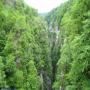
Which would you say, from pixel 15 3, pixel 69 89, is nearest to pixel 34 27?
pixel 15 3

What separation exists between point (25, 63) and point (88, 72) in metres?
38.3

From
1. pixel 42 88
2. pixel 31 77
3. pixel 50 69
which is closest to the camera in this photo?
pixel 31 77

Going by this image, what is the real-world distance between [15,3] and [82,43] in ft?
171

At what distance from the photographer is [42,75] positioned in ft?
271

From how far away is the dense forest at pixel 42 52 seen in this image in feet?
67.7

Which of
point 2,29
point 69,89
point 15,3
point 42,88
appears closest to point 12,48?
point 2,29

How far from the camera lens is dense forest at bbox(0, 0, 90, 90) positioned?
67.7 ft

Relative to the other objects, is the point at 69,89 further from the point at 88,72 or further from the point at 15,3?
the point at 15,3

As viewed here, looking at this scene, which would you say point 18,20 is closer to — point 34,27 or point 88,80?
point 34,27

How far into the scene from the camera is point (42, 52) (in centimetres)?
8400

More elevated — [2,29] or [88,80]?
[2,29]

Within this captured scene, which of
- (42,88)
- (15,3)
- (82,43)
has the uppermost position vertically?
(15,3)

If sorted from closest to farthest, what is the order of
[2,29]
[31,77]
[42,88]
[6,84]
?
[6,84]
[2,29]
[31,77]
[42,88]

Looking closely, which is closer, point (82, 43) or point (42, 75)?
point (82, 43)
